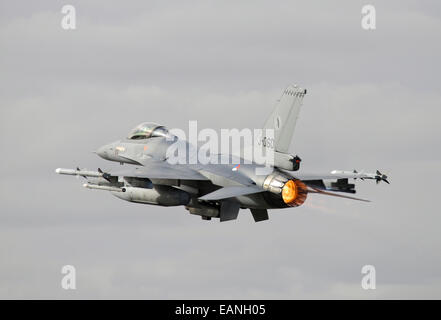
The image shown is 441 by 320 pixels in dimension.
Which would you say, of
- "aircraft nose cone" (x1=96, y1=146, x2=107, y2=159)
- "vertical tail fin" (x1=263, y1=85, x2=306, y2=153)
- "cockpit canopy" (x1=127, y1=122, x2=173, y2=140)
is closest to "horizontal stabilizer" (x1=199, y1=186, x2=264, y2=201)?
"vertical tail fin" (x1=263, y1=85, x2=306, y2=153)

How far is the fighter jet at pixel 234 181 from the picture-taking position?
5159 cm

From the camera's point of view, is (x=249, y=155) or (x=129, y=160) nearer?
(x=249, y=155)

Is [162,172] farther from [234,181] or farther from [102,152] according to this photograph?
[102,152]

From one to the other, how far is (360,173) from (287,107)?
471cm

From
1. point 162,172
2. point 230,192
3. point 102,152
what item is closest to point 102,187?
point 162,172

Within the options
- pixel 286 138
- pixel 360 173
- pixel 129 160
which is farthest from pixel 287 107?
pixel 129 160

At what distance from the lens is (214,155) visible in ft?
178

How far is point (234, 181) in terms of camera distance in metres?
52.2

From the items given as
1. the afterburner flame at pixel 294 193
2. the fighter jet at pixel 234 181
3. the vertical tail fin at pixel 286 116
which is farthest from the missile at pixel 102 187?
the afterburner flame at pixel 294 193

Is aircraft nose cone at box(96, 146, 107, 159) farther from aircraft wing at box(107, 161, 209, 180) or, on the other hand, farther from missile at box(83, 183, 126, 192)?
missile at box(83, 183, 126, 192)

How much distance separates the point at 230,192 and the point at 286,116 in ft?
14.4

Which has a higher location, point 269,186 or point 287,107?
point 287,107

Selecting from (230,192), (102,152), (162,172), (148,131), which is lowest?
(230,192)

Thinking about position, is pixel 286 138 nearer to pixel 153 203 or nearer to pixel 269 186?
pixel 269 186
